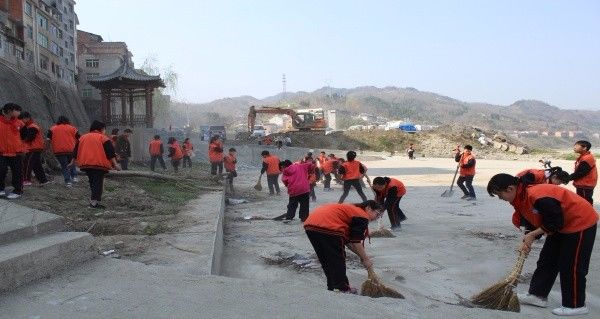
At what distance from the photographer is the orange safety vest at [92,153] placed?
280 inches

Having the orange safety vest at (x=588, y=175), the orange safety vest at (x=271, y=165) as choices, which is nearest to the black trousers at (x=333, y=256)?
the orange safety vest at (x=588, y=175)

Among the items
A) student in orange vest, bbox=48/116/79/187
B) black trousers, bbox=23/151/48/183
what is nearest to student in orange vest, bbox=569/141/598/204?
student in orange vest, bbox=48/116/79/187

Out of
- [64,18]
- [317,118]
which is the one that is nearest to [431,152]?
[317,118]

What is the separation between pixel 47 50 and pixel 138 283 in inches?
1448

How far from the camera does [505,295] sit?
4.39 meters

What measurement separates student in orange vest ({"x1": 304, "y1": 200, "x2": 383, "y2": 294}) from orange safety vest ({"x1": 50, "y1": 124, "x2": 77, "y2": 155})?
622cm

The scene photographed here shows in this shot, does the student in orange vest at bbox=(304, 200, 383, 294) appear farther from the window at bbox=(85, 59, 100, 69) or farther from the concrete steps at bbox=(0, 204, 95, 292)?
the window at bbox=(85, 59, 100, 69)

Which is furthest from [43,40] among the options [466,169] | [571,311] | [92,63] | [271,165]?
[571,311]

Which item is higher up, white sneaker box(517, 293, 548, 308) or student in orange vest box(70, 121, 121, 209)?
student in orange vest box(70, 121, 121, 209)

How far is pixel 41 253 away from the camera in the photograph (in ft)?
12.8

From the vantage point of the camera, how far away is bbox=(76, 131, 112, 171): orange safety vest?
710 centimetres

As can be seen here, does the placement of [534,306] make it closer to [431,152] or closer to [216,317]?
[216,317]

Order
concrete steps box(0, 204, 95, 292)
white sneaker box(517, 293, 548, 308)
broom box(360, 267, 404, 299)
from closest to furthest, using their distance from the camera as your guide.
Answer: concrete steps box(0, 204, 95, 292) < broom box(360, 267, 404, 299) < white sneaker box(517, 293, 548, 308)

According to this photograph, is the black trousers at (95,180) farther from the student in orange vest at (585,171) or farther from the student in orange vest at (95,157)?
the student in orange vest at (585,171)
